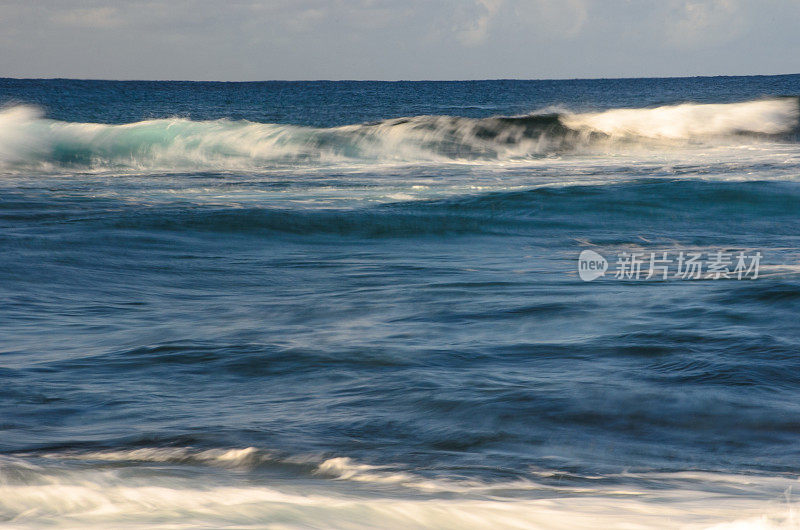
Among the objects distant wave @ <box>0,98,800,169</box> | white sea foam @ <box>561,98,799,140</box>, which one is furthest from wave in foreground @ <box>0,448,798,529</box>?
white sea foam @ <box>561,98,799,140</box>

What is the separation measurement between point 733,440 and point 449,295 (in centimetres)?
312

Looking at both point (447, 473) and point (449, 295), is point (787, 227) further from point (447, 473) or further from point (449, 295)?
point (447, 473)

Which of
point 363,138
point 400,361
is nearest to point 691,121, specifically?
point 363,138

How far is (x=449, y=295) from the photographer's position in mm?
6363

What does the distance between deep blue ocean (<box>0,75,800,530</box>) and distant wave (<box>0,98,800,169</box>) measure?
8.27 meters

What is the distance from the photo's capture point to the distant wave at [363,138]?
21.0 metres

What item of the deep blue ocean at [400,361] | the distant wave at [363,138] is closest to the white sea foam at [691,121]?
the distant wave at [363,138]

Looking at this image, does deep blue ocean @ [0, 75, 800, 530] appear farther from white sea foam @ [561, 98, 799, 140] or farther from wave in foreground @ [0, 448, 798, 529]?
white sea foam @ [561, 98, 799, 140]

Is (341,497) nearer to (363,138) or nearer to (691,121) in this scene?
(363,138)

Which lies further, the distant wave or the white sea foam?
the white sea foam

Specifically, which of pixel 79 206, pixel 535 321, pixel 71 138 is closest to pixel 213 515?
pixel 535 321

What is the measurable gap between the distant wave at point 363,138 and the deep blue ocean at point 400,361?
8265mm

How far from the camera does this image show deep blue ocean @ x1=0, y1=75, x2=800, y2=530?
2805mm

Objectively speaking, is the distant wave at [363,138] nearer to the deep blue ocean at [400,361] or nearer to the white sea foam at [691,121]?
the white sea foam at [691,121]
